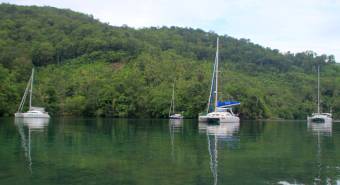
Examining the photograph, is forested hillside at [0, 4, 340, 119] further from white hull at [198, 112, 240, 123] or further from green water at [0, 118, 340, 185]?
green water at [0, 118, 340, 185]

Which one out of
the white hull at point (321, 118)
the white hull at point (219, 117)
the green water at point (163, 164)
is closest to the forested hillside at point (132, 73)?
the white hull at point (321, 118)

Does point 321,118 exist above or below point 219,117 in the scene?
below

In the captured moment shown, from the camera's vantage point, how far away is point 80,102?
4412 inches

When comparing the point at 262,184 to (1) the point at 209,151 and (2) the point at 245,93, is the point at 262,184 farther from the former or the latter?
(2) the point at 245,93

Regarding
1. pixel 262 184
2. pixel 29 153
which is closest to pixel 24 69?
pixel 29 153

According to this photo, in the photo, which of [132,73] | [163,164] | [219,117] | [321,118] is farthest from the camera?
[132,73]

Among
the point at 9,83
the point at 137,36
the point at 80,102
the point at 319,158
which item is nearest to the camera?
the point at 319,158

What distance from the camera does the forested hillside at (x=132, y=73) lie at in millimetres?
107812

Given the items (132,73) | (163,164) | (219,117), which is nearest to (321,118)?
(219,117)

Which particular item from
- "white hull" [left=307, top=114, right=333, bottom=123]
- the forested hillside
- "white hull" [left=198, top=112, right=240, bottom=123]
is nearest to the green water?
"white hull" [left=198, top=112, right=240, bottom=123]

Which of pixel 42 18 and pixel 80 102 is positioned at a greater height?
pixel 42 18

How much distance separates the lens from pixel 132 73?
12062cm

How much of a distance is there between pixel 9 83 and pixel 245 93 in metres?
55.9

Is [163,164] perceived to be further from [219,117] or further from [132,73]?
[132,73]
